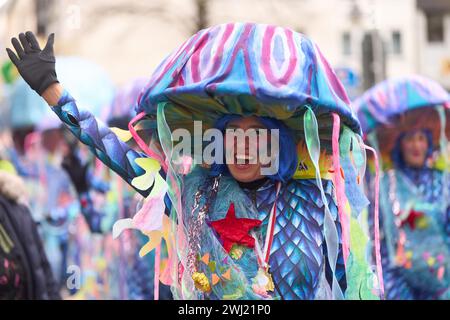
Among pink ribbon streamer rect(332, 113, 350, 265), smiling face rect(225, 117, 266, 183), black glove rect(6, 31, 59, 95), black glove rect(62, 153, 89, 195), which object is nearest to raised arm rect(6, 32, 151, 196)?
black glove rect(6, 31, 59, 95)

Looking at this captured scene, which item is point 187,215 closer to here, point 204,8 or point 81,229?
point 81,229

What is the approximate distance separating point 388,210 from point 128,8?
12551 millimetres

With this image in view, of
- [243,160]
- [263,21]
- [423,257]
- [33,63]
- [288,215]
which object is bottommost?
[423,257]

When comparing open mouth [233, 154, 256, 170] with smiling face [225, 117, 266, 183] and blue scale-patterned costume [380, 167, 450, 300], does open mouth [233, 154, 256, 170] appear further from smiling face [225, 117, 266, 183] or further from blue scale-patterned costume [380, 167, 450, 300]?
blue scale-patterned costume [380, 167, 450, 300]

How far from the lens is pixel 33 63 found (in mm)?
3812

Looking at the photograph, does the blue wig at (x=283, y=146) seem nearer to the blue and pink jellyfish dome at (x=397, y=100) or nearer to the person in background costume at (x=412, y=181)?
the person in background costume at (x=412, y=181)

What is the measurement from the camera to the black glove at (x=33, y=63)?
381cm

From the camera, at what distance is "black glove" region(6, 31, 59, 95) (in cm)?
381

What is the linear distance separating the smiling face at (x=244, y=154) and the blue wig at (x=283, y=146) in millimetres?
21

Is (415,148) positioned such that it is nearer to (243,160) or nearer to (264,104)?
(243,160)

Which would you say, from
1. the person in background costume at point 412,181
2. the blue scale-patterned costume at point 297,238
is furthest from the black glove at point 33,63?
the person in background costume at point 412,181

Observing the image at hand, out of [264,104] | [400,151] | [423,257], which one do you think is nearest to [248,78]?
[264,104]

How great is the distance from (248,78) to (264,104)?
0.12 m

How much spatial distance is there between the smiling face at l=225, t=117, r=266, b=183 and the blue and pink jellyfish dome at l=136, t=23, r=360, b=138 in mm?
54
